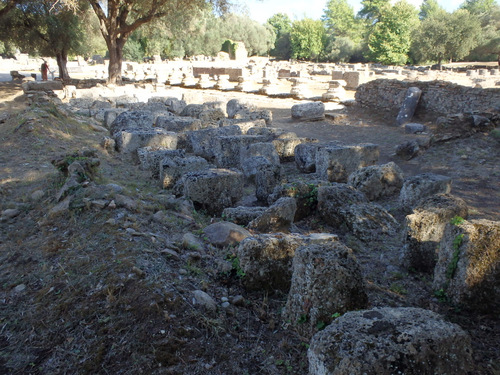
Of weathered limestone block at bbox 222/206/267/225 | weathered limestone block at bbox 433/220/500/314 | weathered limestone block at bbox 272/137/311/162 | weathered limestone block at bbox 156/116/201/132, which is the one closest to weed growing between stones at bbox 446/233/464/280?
weathered limestone block at bbox 433/220/500/314

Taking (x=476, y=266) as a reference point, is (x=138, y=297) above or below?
below

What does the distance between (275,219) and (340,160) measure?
3.07 meters

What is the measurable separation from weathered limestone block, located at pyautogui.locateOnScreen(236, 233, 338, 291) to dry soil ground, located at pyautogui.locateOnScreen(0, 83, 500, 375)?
0.11 meters

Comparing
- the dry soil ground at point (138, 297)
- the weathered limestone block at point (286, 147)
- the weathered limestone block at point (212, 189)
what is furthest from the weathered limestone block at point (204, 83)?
the weathered limestone block at point (212, 189)

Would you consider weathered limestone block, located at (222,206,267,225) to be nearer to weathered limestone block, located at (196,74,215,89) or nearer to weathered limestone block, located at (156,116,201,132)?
weathered limestone block, located at (156,116,201,132)

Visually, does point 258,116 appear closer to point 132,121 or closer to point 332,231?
point 132,121

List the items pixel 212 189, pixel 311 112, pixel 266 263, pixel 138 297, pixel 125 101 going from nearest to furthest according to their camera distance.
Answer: pixel 138 297 < pixel 266 263 < pixel 212 189 < pixel 311 112 < pixel 125 101

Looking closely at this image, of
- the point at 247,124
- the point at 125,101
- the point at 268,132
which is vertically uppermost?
the point at 125,101

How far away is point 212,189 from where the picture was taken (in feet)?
17.3

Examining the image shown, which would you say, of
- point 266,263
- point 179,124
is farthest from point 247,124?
point 266,263

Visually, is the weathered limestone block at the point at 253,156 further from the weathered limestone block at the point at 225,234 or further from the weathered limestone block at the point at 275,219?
the weathered limestone block at the point at 225,234

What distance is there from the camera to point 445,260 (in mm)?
3148

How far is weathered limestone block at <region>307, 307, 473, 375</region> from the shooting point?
1754 mm

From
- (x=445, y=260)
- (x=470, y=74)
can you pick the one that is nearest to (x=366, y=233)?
(x=445, y=260)
